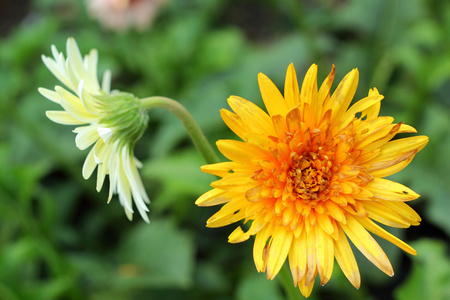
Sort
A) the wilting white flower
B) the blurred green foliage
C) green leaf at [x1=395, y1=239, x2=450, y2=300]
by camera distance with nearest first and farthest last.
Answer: green leaf at [x1=395, y1=239, x2=450, y2=300]
the blurred green foliage
the wilting white flower

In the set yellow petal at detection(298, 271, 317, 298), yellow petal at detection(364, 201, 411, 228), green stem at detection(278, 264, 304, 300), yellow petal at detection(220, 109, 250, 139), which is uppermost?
yellow petal at detection(220, 109, 250, 139)

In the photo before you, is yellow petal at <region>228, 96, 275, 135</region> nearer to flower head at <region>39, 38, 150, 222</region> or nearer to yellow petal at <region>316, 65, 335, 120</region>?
yellow petal at <region>316, 65, 335, 120</region>

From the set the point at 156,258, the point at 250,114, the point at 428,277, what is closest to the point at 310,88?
the point at 250,114

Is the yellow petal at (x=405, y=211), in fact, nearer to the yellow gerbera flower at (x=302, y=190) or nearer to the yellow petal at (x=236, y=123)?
the yellow gerbera flower at (x=302, y=190)

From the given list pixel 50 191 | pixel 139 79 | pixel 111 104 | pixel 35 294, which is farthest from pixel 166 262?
pixel 139 79

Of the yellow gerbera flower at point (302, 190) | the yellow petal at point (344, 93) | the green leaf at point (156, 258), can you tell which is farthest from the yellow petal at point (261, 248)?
the green leaf at point (156, 258)

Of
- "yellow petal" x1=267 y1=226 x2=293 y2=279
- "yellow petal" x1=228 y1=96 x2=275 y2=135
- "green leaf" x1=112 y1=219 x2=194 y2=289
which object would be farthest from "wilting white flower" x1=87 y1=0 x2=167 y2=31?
"yellow petal" x1=267 y1=226 x2=293 y2=279

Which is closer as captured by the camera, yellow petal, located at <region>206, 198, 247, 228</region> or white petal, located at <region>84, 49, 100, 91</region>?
yellow petal, located at <region>206, 198, 247, 228</region>
